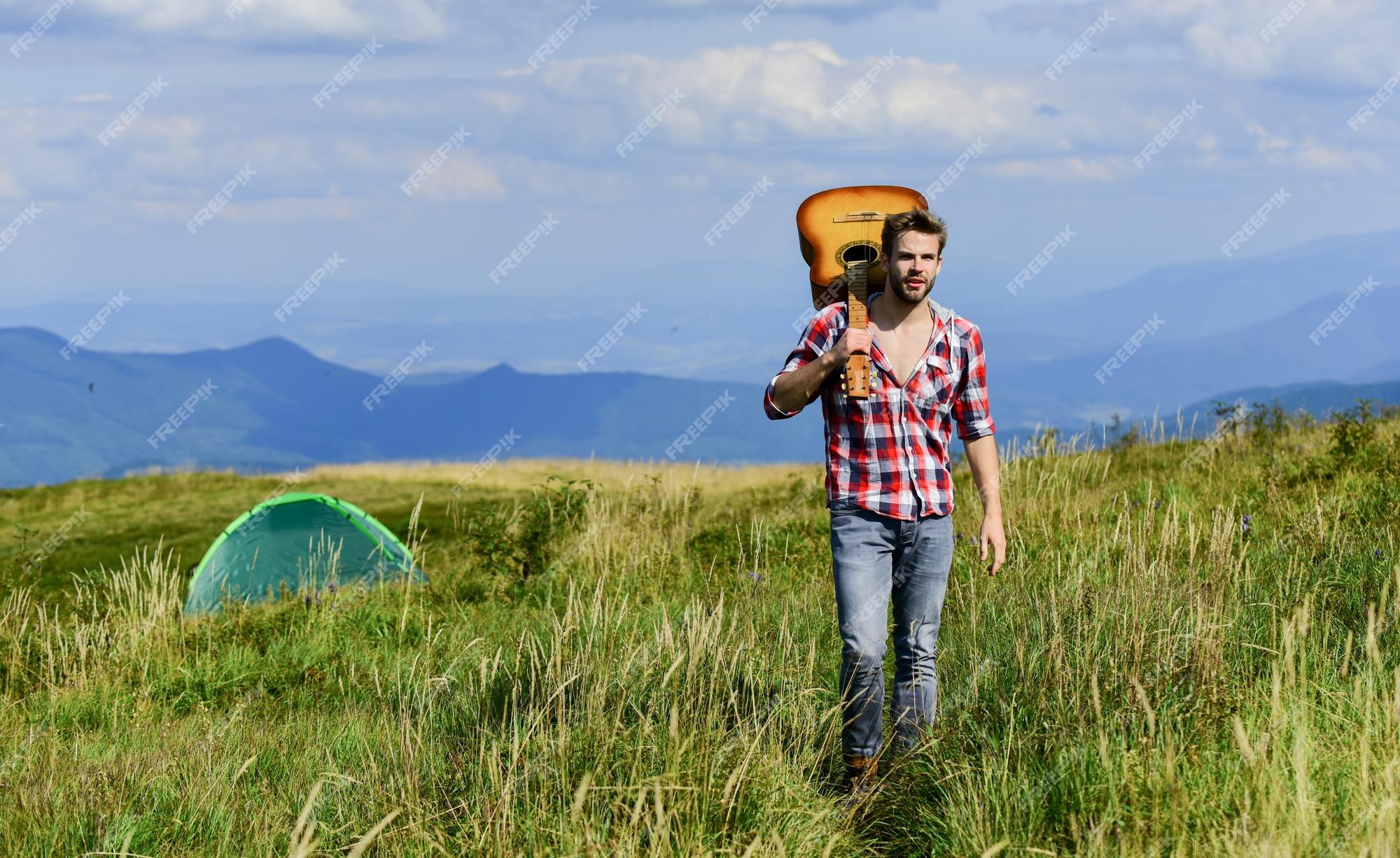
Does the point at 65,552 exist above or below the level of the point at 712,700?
above

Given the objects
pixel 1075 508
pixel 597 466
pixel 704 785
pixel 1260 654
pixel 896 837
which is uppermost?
pixel 597 466

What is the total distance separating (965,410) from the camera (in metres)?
4.57

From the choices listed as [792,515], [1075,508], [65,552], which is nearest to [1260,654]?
[1075,508]

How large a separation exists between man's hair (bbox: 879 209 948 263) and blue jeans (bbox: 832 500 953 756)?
950 mm

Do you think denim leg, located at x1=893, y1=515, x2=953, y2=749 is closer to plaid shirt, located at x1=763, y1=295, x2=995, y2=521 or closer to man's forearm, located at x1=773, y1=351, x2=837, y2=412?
plaid shirt, located at x1=763, y1=295, x2=995, y2=521

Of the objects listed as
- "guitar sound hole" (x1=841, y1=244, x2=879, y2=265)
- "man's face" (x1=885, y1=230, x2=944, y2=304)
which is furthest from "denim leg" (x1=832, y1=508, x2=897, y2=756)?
"guitar sound hole" (x1=841, y1=244, x2=879, y2=265)

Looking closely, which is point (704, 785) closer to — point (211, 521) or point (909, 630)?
point (909, 630)

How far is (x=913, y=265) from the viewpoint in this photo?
419 centimetres

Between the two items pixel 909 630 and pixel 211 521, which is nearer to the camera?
pixel 909 630

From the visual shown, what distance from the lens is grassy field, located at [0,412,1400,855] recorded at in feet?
11.3

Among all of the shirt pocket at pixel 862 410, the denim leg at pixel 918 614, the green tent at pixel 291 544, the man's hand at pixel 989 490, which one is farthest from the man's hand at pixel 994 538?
the green tent at pixel 291 544

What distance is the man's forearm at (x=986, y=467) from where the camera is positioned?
177 inches

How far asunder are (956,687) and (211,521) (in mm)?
19597

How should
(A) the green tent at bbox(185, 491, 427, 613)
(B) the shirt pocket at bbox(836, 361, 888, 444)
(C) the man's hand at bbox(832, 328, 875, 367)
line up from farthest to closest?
1. (A) the green tent at bbox(185, 491, 427, 613)
2. (B) the shirt pocket at bbox(836, 361, 888, 444)
3. (C) the man's hand at bbox(832, 328, 875, 367)
